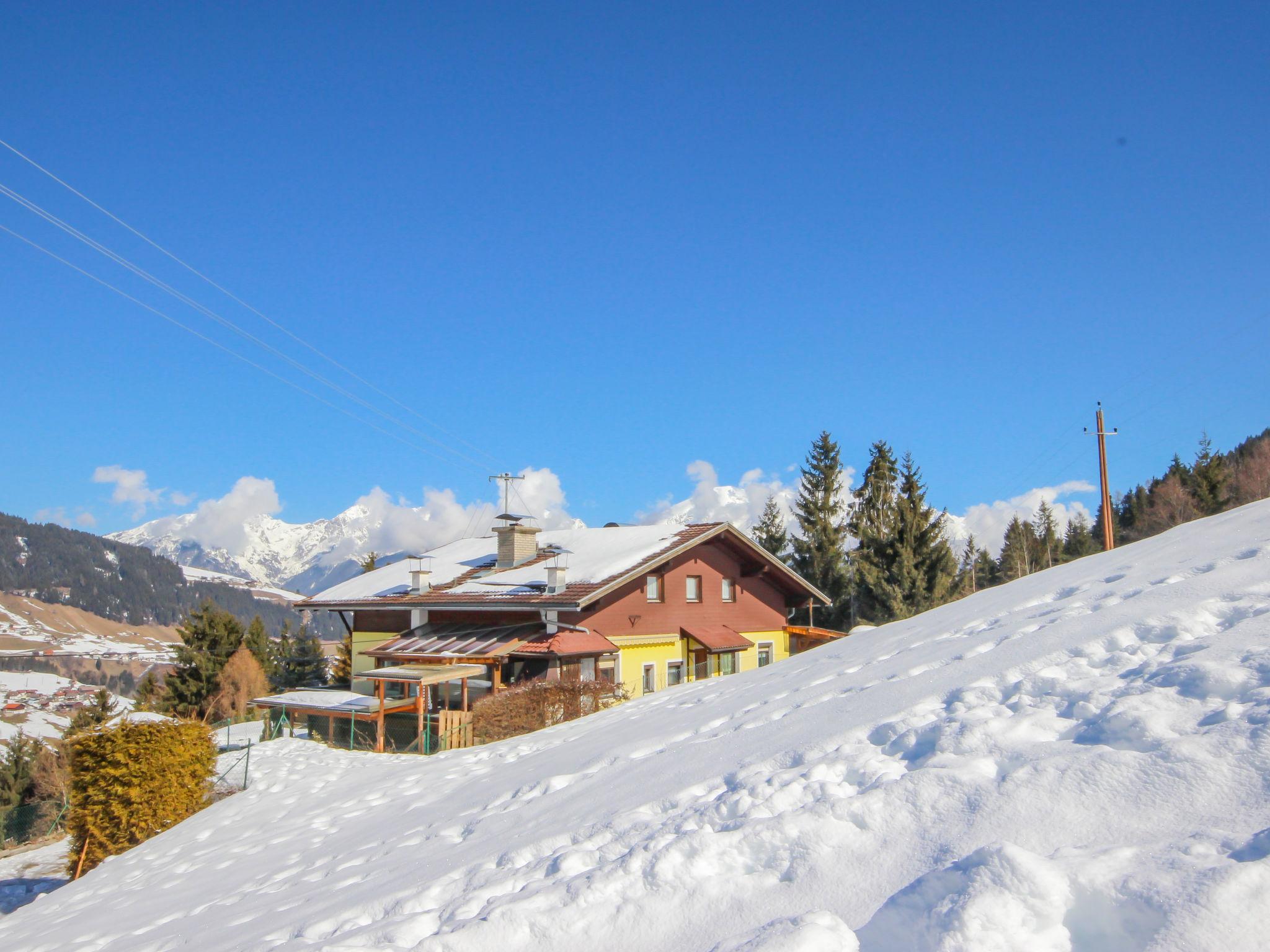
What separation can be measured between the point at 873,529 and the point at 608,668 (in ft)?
66.9

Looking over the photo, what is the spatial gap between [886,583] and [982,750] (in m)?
34.1

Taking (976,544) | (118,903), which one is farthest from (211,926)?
(976,544)

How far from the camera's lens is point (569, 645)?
68.4 feet

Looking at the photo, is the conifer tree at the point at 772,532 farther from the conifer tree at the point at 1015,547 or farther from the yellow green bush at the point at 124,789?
the yellow green bush at the point at 124,789

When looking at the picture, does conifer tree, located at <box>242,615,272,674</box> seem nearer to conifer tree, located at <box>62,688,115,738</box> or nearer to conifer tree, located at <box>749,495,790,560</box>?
conifer tree, located at <box>62,688,115,738</box>

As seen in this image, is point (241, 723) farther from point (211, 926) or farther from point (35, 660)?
point (35, 660)

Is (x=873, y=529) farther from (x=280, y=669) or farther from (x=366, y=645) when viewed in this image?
(x=280, y=669)

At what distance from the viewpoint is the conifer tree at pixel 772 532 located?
157ft

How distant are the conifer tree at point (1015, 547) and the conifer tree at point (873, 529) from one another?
823 inches

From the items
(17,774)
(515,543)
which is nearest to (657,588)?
(515,543)

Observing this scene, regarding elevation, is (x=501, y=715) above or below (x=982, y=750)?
below

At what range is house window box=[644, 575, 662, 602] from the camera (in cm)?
2409

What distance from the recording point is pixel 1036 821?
11.1 feet

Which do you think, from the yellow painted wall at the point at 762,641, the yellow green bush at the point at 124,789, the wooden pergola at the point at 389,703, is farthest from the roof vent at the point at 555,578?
the yellow green bush at the point at 124,789
